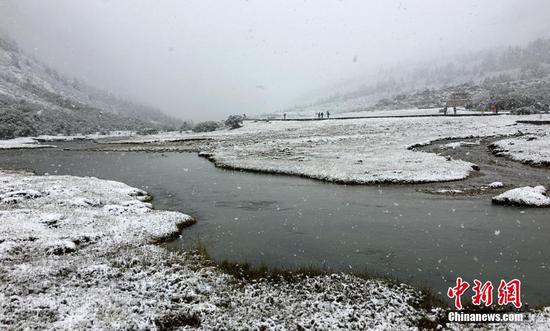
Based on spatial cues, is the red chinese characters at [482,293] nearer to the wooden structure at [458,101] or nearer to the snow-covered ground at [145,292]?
the snow-covered ground at [145,292]

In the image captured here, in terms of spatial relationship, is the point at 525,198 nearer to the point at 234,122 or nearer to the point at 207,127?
the point at 234,122

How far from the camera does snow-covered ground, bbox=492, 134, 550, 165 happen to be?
1502 inches

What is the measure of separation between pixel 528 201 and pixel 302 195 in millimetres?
16268

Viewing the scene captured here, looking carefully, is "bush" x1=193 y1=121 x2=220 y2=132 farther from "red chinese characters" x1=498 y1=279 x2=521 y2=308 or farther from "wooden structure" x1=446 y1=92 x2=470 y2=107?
"red chinese characters" x1=498 y1=279 x2=521 y2=308

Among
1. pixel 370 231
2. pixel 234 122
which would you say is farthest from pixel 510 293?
pixel 234 122

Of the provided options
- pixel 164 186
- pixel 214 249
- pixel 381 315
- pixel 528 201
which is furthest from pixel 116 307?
pixel 528 201

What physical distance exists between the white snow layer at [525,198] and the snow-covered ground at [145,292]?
630 inches

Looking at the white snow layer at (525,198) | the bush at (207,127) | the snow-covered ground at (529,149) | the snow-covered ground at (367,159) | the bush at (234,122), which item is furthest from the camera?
the bush at (207,127)

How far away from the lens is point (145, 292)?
12984mm

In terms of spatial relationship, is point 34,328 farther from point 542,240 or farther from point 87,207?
point 542,240

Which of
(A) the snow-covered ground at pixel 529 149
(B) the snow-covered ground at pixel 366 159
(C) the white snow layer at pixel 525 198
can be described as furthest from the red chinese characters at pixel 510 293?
(A) the snow-covered ground at pixel 529 149

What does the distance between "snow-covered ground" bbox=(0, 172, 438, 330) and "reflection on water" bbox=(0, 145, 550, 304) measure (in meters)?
2.24

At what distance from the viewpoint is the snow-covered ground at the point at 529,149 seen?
125 ft

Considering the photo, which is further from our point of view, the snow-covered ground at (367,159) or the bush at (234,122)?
the bush at (234,122)
